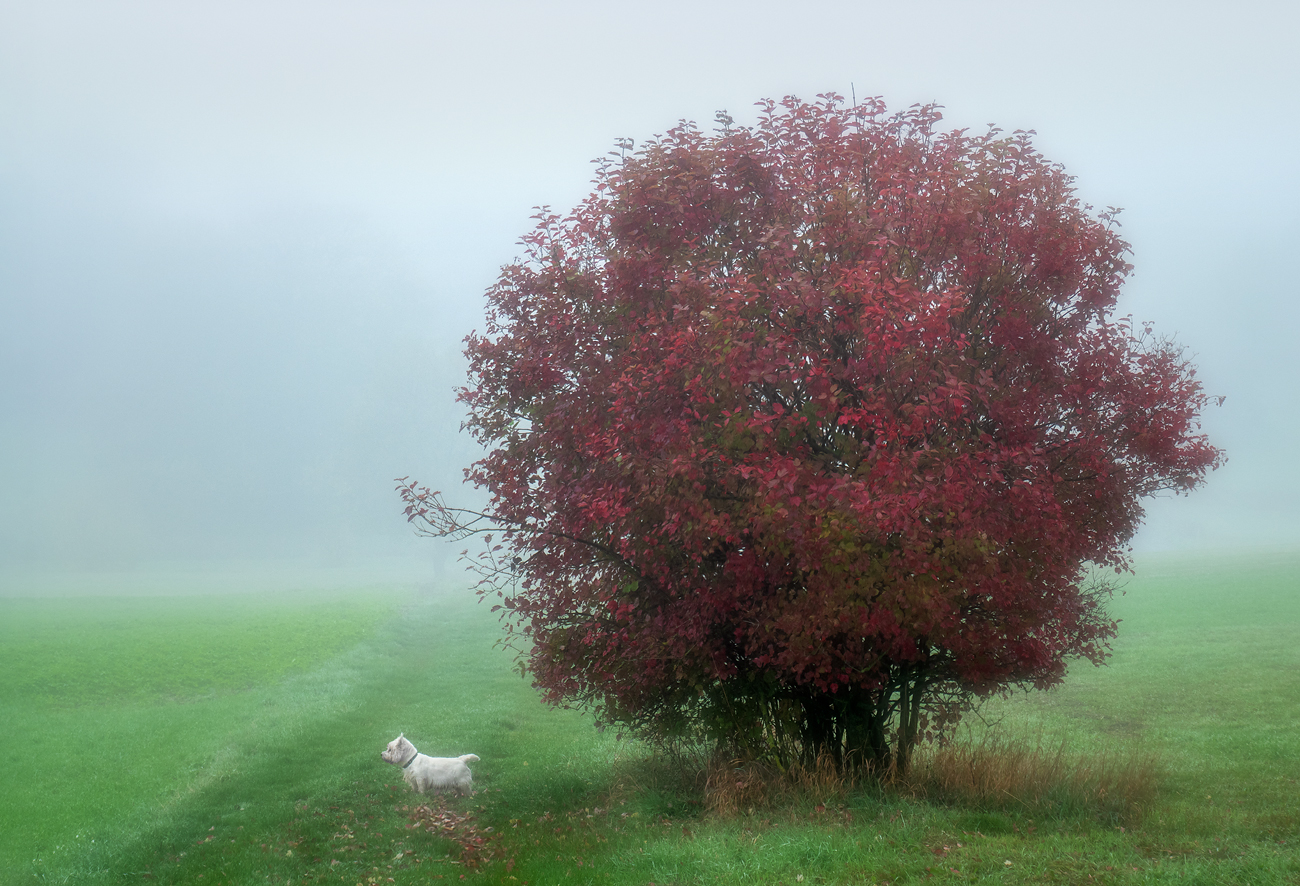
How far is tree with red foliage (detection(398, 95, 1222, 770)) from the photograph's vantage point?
32.2ft

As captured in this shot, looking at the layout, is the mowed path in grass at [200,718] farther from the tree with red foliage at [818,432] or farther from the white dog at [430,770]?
the tree with red foliage at [818,432]

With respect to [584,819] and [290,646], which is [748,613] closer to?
[584,819]

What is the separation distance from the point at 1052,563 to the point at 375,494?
145114 millimetres

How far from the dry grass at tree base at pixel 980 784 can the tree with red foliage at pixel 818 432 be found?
1.55ft

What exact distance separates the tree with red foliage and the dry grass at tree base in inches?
18.6

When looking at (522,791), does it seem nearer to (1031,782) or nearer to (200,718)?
(1031,782)

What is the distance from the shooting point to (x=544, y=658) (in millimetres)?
12742

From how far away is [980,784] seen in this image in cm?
1153

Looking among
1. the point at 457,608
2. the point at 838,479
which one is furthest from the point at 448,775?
the point at 457,608

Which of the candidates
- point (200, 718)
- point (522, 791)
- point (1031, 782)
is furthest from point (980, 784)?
point (200, 718)

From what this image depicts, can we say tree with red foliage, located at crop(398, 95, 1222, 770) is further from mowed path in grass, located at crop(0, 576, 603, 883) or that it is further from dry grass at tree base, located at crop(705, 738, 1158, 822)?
mowed path in grass, located at crop(0, 576, 603, 883)

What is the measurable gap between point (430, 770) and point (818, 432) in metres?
8.29

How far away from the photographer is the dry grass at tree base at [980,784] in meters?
11.1

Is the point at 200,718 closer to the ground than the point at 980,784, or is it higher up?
closer to the ground
